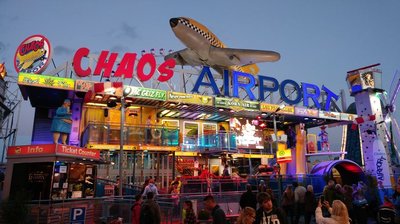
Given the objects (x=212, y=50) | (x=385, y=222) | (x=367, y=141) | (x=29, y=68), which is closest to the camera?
(x=385, y=222)

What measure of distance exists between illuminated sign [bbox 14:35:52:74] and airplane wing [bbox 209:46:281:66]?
13121 millimetres

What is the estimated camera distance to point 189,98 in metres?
21.0

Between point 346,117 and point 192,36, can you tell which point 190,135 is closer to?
point 192,36

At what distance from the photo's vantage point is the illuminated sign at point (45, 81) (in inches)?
674

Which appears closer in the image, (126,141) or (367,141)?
(126,141)

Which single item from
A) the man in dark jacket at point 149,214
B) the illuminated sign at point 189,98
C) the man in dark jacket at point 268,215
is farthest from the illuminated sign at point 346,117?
the man in dark jacket at point 268,215

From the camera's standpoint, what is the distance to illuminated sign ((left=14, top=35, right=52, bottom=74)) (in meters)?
18.1

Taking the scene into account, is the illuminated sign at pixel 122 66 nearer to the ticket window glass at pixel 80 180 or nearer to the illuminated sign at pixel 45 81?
the illuminated sign at pixel 45 81

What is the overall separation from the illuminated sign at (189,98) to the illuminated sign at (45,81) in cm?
577

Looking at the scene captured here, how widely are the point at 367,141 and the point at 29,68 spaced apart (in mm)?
23618

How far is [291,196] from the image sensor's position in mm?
13406

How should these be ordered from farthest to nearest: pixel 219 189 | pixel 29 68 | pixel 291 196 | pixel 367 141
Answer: pixel 367 141 < pixel 29 68 < pixel 219 189 < pixel 291 196

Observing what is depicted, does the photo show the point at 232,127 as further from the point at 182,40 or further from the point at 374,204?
the point at 374,204

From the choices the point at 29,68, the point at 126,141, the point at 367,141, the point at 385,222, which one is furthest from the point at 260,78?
the point at 385,222
